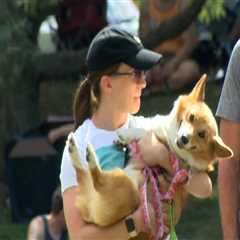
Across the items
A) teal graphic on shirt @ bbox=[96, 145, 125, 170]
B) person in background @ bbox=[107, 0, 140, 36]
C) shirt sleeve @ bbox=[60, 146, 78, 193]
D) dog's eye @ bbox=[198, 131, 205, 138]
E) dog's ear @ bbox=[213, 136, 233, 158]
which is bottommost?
person in background @ bbox=[107, 0, 140, 36]

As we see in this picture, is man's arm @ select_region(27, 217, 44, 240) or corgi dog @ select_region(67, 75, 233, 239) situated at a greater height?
corgi dog @ select_region(67, 75, 233, 239)

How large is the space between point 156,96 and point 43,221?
5996 millimetres

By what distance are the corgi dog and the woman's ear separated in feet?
0.50

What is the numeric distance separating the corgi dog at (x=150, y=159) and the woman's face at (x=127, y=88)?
8cm

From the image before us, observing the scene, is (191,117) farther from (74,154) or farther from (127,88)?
(74,154)

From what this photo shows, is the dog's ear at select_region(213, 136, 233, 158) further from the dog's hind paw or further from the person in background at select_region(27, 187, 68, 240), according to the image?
the person in background at select_region(27, 187, 68, 240)

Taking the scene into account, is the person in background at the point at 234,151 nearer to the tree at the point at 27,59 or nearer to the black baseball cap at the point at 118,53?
the black baseball cap at the point at 118,53

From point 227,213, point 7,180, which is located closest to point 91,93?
point 227,213

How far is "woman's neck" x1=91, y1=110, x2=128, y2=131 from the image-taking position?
10.3 feet

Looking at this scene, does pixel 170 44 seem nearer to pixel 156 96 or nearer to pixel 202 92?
pixel 156 96

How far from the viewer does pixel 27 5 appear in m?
8.76

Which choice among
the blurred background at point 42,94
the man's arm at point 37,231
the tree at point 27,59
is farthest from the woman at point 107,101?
the tree at point 27,59

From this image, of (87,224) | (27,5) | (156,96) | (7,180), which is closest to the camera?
(87,224)

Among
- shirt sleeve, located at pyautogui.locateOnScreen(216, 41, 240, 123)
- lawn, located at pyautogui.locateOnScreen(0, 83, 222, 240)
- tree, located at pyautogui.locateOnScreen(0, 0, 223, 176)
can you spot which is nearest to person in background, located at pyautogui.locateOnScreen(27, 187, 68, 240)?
lawn, located at pyautogui.locateOnScreen(0, 83, 222, 240)
